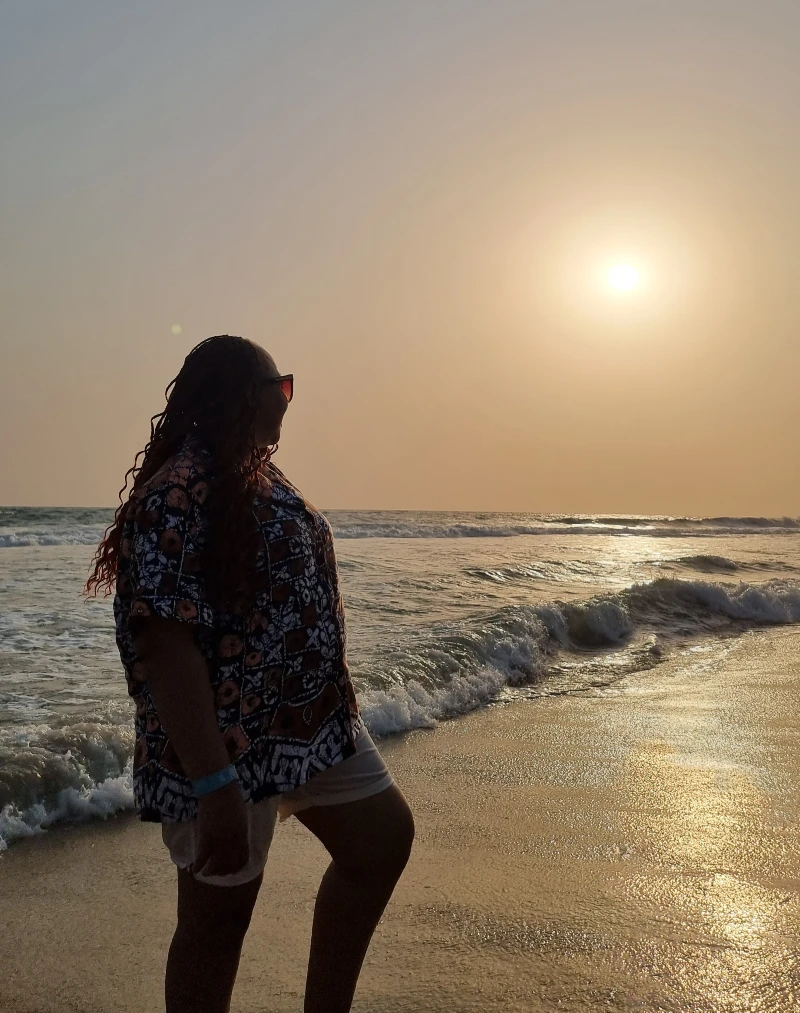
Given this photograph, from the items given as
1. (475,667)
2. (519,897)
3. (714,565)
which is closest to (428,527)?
(714,565)

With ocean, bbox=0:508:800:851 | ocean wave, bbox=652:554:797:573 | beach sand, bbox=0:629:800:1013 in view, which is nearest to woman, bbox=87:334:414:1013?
beach sand, bbox=0:629:800:1013

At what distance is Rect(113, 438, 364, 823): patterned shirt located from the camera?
1885mm

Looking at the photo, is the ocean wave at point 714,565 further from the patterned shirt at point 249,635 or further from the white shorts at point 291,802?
the patterned shirt at point 249,635

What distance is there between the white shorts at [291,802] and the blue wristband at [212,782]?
14 cm

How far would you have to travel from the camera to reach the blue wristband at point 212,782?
185 cm

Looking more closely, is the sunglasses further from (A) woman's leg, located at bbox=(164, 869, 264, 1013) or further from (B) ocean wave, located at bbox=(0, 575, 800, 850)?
(B) ocean wave, located at bbox=(0, 575, 800, 850)

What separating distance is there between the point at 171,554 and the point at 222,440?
0.31m

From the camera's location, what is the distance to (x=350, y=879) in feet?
7.34

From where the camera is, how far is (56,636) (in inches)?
336

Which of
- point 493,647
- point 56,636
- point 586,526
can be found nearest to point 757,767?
point 493,647

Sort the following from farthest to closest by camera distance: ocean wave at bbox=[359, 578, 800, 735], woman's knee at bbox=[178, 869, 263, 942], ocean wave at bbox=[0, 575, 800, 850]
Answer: ocean wave at bbox=[359, 578, 800, 735], ocean wave at bbox=[0, 575, 800, 850], woman's knee at bbox=[178, 869, 263, 942]

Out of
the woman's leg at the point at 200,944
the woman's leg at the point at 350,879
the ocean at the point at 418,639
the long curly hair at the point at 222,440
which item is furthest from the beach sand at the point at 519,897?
the long curly hair at the point at 222,440

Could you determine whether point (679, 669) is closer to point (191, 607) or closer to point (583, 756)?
point (583, 756)

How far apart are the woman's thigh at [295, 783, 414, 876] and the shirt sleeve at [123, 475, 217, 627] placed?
1.95 feet
